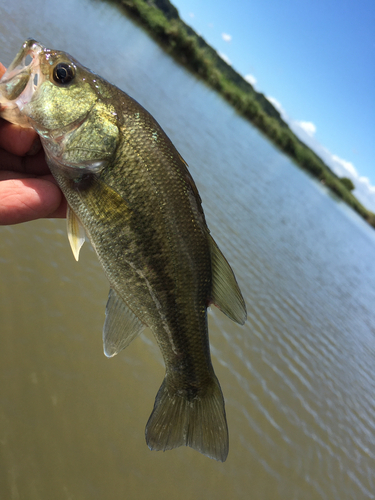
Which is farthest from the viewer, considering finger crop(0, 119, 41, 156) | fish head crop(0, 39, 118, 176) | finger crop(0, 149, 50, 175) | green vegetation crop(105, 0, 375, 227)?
green vegetation crop(105, 0, 375, 227)

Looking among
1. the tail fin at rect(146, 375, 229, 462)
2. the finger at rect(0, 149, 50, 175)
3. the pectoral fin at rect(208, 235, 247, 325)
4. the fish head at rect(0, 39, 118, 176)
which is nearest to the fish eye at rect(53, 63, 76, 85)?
the fish head at rect(0, 39, 118, 176)

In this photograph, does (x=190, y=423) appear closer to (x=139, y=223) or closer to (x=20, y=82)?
(x=139, y=223)

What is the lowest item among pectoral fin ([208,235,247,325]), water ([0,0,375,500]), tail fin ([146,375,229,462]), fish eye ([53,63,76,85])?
water ([0,0,375,500])

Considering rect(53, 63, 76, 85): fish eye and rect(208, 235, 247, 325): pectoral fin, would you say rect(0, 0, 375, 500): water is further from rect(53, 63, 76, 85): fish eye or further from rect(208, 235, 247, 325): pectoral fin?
rect(53, 63, 76, 85): fish eye

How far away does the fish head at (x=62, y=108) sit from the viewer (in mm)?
1784

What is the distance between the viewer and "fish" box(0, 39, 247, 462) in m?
1.80

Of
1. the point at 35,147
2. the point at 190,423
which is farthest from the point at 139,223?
the point at 190,423

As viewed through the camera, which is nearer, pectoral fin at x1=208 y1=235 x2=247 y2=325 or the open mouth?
the open mouth

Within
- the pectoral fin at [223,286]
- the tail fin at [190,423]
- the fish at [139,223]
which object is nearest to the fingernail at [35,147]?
the fish at [139,223]

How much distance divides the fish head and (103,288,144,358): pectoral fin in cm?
79

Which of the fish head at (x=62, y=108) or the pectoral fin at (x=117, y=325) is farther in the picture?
the pectoral fin at (x=117, y=325)

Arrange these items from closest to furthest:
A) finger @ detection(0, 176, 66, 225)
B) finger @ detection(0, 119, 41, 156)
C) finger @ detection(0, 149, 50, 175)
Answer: finger @ detection(0, 176, 66, 225), finger @ detection(0, 119, 41, 156), finger @ detection(0, 149, 50, 175)

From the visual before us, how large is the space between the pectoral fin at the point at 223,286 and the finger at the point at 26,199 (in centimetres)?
104

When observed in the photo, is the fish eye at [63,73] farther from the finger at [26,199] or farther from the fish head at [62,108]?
the finger at [26,199]
